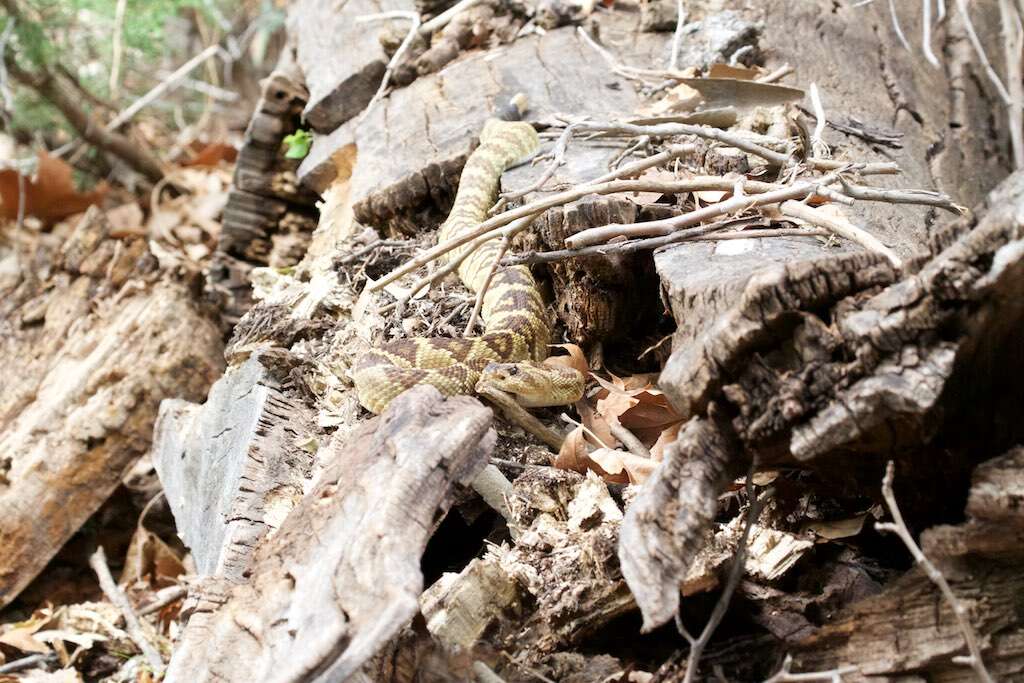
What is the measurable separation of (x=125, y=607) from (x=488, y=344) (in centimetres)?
219

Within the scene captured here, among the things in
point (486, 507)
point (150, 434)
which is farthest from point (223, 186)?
point (486, 507)

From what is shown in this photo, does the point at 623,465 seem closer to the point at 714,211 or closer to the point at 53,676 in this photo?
the point at 714,211

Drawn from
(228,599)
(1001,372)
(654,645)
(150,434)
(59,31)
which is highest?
(59,31)

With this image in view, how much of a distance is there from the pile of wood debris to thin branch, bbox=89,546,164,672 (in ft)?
0.10

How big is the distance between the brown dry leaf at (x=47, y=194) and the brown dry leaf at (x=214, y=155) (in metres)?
0.99

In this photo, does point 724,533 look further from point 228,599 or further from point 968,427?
point 228,599

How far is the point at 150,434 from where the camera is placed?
504 centimetres

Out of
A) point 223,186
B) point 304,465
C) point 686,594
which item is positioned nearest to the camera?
point 686,594

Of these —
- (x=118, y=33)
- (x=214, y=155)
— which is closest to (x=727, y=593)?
(x=118, y=33)

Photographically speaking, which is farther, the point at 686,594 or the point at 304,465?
the point at 304,465

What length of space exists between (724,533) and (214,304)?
412cm

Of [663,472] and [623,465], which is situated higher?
[663,472]

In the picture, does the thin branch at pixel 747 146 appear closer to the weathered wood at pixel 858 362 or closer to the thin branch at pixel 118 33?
the weathered wood at pixel 858 362

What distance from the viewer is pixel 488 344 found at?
3760 mm
